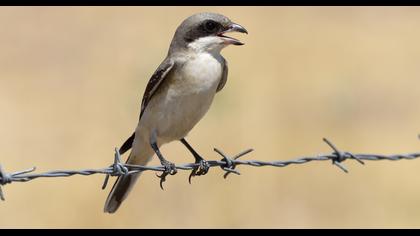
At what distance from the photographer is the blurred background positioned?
10.3 m

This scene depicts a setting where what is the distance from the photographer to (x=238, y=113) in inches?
474

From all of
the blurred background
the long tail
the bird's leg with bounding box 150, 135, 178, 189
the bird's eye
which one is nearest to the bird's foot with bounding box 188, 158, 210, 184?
the bird's leg with bounding box 150, 135, 178, 189

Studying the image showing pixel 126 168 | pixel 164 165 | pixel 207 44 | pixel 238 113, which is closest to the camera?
pixel 126 168

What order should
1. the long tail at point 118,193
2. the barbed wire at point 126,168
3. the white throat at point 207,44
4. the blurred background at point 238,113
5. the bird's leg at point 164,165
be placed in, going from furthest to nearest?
1. the blurred background at point 238,113
2. the long tail at point 118,193
3. the white throat at point 207,44
4. the bird's leg at point 164,165
5. the barbed wire at point 126,168

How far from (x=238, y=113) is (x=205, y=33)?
4954mm

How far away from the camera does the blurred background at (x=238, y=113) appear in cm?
1026

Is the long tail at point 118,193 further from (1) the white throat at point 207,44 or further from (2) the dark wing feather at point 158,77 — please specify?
(1) the white throat at point 207,44

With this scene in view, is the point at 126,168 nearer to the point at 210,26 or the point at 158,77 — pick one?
the point at 158,77

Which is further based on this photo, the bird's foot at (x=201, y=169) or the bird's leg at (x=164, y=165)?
the bird's foot at (x=201, y=169)

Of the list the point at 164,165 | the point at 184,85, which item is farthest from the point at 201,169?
the point at 184,85

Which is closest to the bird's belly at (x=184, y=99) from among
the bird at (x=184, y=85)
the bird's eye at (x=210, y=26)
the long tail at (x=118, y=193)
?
the bird at (x=184, y=85)

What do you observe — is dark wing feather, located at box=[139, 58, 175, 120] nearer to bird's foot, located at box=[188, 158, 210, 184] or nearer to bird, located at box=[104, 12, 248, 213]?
bird, located at box=[104, 12, 248, 213]

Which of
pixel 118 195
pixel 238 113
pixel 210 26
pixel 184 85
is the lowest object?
pixel 238 113

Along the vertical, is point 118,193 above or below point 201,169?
below
